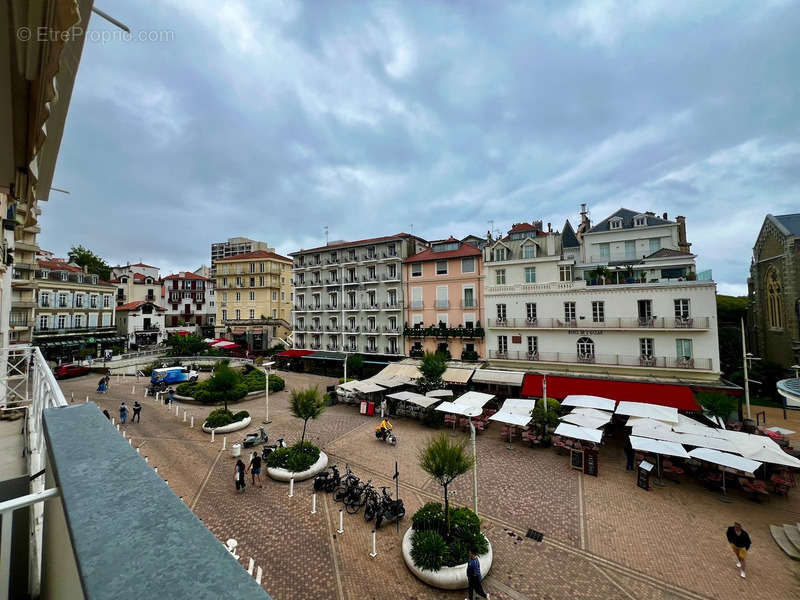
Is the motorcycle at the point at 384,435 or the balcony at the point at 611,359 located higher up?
the balcony at the point at 611,359

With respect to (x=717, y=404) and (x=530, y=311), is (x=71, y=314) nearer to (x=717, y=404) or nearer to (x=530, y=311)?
(x=530, y=311)

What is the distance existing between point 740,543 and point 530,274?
2096 centimetres

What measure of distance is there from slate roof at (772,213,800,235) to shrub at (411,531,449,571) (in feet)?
127

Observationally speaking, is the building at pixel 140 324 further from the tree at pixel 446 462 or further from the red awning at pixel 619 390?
the tree at pixel 446 462

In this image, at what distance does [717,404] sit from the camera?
1859 cm

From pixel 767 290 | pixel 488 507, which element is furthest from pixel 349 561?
pixel 767 290

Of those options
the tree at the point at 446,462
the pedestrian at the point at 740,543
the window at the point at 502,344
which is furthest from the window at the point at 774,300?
the tree at the point at 446,462

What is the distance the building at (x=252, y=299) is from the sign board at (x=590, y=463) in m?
42.8

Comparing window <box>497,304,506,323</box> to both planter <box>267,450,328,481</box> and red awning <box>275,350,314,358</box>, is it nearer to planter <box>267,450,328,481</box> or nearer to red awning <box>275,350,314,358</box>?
planter <box>267,450,328,481</box>

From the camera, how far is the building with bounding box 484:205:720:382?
Answer: 76.2 feet

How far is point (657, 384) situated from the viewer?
875 inches

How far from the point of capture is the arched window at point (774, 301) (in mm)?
30312

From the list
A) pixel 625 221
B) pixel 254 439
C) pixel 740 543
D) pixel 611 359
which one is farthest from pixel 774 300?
pixel 254 439

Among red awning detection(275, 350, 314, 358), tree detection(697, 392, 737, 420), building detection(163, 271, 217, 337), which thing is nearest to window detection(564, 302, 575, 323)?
tree detection(697, 392, 737, 420)
